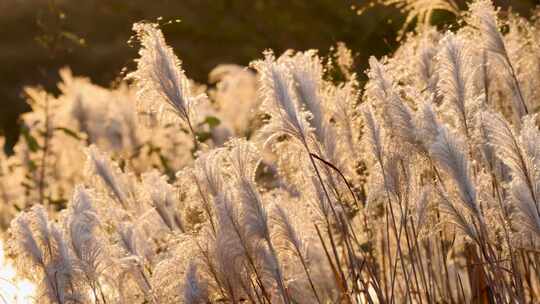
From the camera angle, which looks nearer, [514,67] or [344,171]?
[344,171]

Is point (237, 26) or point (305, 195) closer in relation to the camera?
point (305, 195)

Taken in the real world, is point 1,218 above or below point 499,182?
above

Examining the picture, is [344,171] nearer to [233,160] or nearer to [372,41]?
[233,160]

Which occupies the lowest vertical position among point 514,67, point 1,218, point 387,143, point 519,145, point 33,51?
point 519,145

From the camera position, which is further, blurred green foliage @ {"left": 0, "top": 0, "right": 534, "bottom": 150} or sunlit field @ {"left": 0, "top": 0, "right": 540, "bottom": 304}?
blurred green foliage @ {"left": 0, "top": 0, "right": 534, "bottom": 150}

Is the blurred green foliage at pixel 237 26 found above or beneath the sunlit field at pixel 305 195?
above

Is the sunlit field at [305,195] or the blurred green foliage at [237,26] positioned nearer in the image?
the sunlit field at [305,195]

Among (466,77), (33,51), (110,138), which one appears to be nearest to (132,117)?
(110,138)

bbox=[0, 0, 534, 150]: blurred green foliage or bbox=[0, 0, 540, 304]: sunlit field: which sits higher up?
bbox=[0, 0, 534, 150]: blurred green foliage

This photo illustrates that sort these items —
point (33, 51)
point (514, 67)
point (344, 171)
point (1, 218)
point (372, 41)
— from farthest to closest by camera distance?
point (33, 51) → point (1, 218) → point (372, 41) → point (514, 67) → point (344, 171)

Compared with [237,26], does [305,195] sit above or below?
below

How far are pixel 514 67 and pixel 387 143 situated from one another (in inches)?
27.2

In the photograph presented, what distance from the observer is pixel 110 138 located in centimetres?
738

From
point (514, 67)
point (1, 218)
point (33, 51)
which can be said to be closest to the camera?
point (514, 67)
